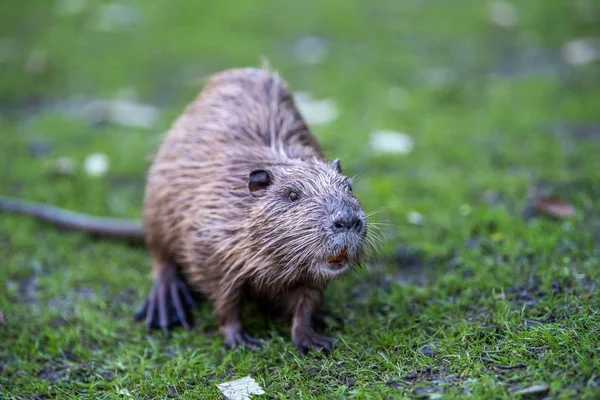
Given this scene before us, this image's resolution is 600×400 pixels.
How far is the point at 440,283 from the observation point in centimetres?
333

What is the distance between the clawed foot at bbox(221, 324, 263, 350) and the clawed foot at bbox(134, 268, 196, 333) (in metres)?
0.31

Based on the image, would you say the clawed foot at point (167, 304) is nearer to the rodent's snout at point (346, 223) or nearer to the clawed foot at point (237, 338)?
the clawed foot at point (237, 338)

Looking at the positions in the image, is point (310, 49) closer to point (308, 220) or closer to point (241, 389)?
point (308, 220)

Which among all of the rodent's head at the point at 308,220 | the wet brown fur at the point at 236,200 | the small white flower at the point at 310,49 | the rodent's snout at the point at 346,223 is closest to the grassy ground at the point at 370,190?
the small white flower at the point at 310,49

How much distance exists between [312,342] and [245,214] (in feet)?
2.01

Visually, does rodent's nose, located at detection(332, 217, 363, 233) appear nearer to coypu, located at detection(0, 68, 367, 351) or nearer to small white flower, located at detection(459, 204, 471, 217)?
coypu, located at detection(0, 68, 367, 351)

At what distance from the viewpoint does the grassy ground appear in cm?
277

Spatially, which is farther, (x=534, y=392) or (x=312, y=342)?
(x=312, y=342)

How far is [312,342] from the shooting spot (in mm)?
2959

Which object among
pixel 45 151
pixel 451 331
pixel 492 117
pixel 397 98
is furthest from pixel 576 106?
pixel 45 151

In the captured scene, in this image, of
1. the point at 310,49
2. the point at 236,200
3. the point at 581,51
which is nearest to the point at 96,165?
the point at 236,200

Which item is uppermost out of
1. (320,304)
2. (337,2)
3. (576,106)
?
(337,2)

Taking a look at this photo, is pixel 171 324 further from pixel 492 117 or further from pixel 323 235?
pixel 492 117

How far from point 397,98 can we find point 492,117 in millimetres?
802
